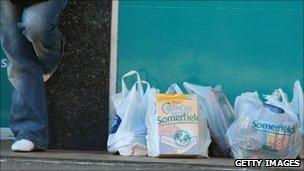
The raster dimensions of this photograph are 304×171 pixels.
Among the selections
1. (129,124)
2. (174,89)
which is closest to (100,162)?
(129,124)

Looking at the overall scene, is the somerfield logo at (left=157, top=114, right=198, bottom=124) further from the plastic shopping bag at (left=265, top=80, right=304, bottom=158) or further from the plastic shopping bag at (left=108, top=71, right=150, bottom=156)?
the plastic shopping bag at (left=265, top=80, right=304, bottom=158)

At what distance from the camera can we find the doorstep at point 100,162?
12.9 feet

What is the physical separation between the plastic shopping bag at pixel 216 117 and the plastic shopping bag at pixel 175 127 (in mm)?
152

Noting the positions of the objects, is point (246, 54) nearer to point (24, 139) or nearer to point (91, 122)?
point (91, 122)

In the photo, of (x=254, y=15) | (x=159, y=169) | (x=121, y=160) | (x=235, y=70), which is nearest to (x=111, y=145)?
(x=121, y=160)

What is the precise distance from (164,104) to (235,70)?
0.83 metres

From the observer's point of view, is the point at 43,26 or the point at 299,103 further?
the point at 299,103

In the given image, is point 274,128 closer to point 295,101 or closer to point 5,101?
point 295,101

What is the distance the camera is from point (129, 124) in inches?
174

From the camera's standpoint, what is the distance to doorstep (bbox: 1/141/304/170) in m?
3.93

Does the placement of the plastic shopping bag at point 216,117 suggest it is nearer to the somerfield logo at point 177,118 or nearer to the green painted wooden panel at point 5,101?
the somerfield logo at point 177,118

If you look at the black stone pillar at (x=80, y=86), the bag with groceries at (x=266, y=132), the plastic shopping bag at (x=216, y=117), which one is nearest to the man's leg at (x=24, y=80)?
the black stone pillar at (x=80, y=86)

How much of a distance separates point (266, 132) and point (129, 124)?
2.87 feet

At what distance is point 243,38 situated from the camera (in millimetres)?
4918
